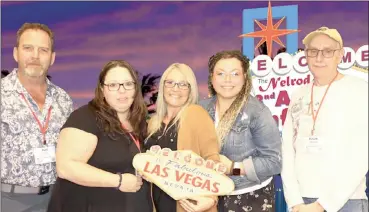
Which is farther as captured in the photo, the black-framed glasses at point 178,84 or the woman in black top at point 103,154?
the black-framed glasses at point 178,84

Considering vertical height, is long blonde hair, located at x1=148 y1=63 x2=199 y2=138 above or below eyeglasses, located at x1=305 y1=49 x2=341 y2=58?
below

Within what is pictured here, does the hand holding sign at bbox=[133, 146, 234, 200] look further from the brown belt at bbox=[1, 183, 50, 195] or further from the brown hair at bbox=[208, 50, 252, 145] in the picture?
the brown belt at bbox=[1, 183, 50, 195]

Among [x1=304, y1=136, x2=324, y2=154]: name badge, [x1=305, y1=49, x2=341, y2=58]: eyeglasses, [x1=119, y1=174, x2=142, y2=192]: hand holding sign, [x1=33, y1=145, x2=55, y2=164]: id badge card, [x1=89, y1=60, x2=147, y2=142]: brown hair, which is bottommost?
[x1=119, y1=174, x2=142, y2=192]: hand holding sign

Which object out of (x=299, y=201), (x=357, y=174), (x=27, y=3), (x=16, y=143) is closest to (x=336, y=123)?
(x=357, y=174)

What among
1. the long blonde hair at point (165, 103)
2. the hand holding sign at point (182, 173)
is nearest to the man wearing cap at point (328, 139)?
the hand holding sign at point (182, 173)

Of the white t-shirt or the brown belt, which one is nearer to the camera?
the white t-shirt

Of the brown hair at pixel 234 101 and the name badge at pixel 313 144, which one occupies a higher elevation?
the brown hair at pixel 234 101

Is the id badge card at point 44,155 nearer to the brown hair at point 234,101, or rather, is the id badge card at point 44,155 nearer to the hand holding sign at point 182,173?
the hand holding sign at point 182,173

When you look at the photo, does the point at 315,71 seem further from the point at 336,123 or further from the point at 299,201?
the point at 299,201

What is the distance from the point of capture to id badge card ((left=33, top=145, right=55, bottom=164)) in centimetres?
300

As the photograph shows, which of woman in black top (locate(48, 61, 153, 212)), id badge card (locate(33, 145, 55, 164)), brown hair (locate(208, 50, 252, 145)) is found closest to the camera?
woman in black top (locate(48, 61, 153, 212))

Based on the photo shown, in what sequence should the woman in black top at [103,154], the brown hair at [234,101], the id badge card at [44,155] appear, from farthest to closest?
1. the id badge card at [44,155]
2. the brown hair at [234,101]
3. the woman in black top at [103,154]

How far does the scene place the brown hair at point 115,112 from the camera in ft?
8.47

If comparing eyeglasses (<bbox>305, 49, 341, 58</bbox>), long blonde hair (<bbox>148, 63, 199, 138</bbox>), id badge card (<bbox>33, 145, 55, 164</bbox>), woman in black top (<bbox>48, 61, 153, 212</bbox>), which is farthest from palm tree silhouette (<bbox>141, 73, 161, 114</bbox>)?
eyeglasses (<bbox>305, 49, 341, 58</bbox>)
